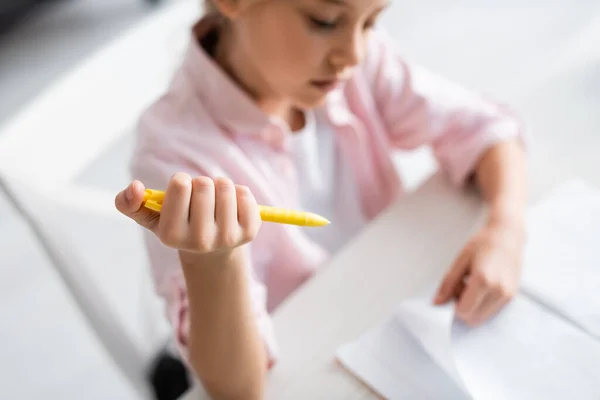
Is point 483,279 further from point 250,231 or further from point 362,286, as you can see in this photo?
point 250,231

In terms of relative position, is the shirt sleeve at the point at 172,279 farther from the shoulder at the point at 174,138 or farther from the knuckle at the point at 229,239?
the knuckle at the point at 229,239

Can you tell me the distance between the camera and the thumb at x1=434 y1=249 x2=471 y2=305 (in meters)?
0.56

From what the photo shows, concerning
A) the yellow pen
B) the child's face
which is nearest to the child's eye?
the child's face

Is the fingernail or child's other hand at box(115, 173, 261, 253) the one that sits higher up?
the fingernail

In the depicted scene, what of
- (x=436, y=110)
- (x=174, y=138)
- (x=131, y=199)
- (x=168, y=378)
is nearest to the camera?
(x=131, y=199)

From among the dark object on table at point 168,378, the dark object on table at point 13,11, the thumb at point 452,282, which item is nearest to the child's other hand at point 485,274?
the thumb at point 452,282

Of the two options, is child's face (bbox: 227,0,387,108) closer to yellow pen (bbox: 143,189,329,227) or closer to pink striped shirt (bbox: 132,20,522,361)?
pink striped shirt (bbox: 132,20,522,361)

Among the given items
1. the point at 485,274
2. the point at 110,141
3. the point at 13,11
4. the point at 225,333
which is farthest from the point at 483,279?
the point at 13,11

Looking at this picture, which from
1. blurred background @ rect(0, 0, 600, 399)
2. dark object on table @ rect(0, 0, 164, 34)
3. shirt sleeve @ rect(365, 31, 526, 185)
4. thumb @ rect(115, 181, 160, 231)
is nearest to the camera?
thumb @ rect(115, 181, 160, 231)

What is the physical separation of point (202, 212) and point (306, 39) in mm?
266

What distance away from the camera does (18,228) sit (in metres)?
1.51

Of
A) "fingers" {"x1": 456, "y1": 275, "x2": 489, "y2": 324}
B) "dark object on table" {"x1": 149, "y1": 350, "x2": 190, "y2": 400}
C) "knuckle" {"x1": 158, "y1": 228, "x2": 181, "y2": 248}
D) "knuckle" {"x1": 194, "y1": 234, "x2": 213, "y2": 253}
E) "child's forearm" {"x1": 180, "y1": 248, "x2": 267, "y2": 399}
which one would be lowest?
"dark object on table" {"x1": 149, "y1": 350, "x2": 190, "y2": 400}

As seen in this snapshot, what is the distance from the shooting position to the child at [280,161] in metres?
0.46

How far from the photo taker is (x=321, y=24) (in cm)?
57
